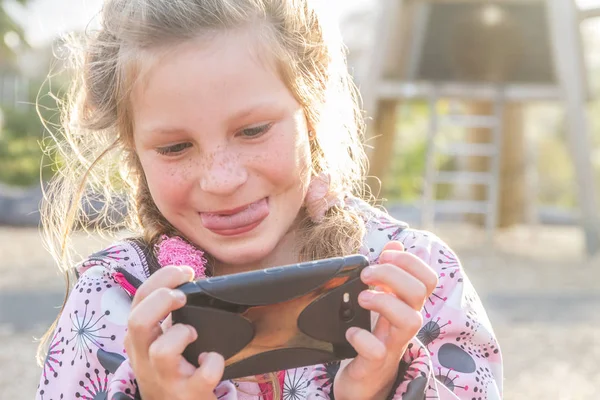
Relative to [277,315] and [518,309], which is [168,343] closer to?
[277,315]

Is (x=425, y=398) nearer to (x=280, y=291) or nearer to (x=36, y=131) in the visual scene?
(x=280, y=291)

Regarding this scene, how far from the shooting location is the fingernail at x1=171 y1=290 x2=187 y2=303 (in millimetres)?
1181

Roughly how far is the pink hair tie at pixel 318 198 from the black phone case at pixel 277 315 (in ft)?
1.55

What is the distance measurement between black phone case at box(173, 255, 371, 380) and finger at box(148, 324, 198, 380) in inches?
0.6

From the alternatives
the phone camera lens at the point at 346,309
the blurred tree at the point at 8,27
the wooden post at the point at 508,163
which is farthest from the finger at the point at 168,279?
the blurred tree at the point at 8,27

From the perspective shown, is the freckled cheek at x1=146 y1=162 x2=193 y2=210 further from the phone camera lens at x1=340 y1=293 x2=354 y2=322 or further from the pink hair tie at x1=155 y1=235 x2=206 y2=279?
the phone camera lens at x1=340 y1=293 x2=354 y2=322

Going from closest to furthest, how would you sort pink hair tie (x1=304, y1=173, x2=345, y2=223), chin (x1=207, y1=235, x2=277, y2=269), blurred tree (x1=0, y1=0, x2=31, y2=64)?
chin (x1=207, y1=235, x2=277, y2=269) → pink hair tie (x1=304, y1=173, x2=345, y2=223) → blurred tree (x1=0, y1=0, x2=31, y2=64)

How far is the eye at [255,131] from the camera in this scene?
5.04 feet

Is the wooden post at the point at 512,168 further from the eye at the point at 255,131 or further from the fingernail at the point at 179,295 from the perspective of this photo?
the fingernail at the point at 179,295

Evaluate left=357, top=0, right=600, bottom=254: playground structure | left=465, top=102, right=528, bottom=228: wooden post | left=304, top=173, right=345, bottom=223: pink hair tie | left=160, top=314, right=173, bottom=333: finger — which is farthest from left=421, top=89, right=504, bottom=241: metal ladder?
left=160, top=314, right=173, bottom=333: finger

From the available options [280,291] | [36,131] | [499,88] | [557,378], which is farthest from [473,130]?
[280,291]

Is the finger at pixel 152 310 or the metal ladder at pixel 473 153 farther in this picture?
the metal ladder at pixel 473 153

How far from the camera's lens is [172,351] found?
119cm

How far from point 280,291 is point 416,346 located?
0.95ft
